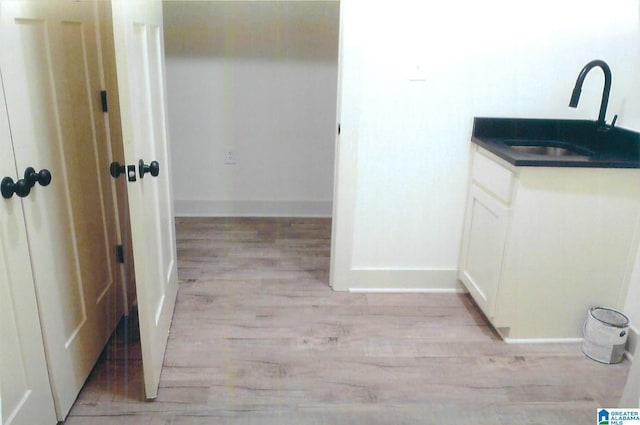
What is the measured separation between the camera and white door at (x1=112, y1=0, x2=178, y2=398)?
1.54 m

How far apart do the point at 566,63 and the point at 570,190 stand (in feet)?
2.33

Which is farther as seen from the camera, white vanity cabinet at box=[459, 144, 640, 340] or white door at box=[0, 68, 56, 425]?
white vanity cabinet at box=[459, 144, 640, 340]

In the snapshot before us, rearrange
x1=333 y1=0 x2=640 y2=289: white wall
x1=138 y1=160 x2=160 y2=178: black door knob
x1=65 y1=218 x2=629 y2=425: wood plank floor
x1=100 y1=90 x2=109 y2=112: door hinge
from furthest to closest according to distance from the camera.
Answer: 1. x1=333 y1=0 x2=640 y2=289: white wall
2. x1=100 y1=90 x2=109 y2=112: door hinge
3. x1=65 y1=218 x2=629 y2=425: wood plank floor
4. x1=138 y1=160 x2=160 y2=178: black door knob

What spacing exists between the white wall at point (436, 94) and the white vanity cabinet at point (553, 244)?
0.98ft

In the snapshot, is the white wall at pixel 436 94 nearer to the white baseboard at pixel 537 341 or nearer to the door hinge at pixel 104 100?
the white baseboard at pixel 537 341

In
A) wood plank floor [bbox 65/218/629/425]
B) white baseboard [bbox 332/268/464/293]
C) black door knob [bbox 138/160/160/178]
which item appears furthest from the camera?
white baseboard [bbox 332/268/464/293]

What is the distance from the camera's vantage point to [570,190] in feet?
6.81

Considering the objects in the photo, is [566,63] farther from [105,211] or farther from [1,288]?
[1,288]

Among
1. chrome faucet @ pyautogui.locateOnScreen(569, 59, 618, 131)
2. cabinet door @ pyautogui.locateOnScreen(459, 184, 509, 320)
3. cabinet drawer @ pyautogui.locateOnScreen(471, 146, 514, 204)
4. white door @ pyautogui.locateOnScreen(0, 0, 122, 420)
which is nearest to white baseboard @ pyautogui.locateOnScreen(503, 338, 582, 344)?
cabinet door @ pyautogui.locateOnScreen(459, 184, 509, 320)

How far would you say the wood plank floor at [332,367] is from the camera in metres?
1.84

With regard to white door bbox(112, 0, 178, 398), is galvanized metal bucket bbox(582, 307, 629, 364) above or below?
below

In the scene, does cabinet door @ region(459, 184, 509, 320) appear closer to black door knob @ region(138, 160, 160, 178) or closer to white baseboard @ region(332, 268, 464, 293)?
white baseboard @ region(332, 268, 464, 293)

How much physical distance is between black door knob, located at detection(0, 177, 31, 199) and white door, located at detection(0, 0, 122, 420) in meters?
0.05

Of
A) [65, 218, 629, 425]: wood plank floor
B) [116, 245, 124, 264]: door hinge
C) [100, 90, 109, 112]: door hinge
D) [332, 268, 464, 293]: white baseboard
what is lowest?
[65, 218, 629, 425]: wood plank floor
